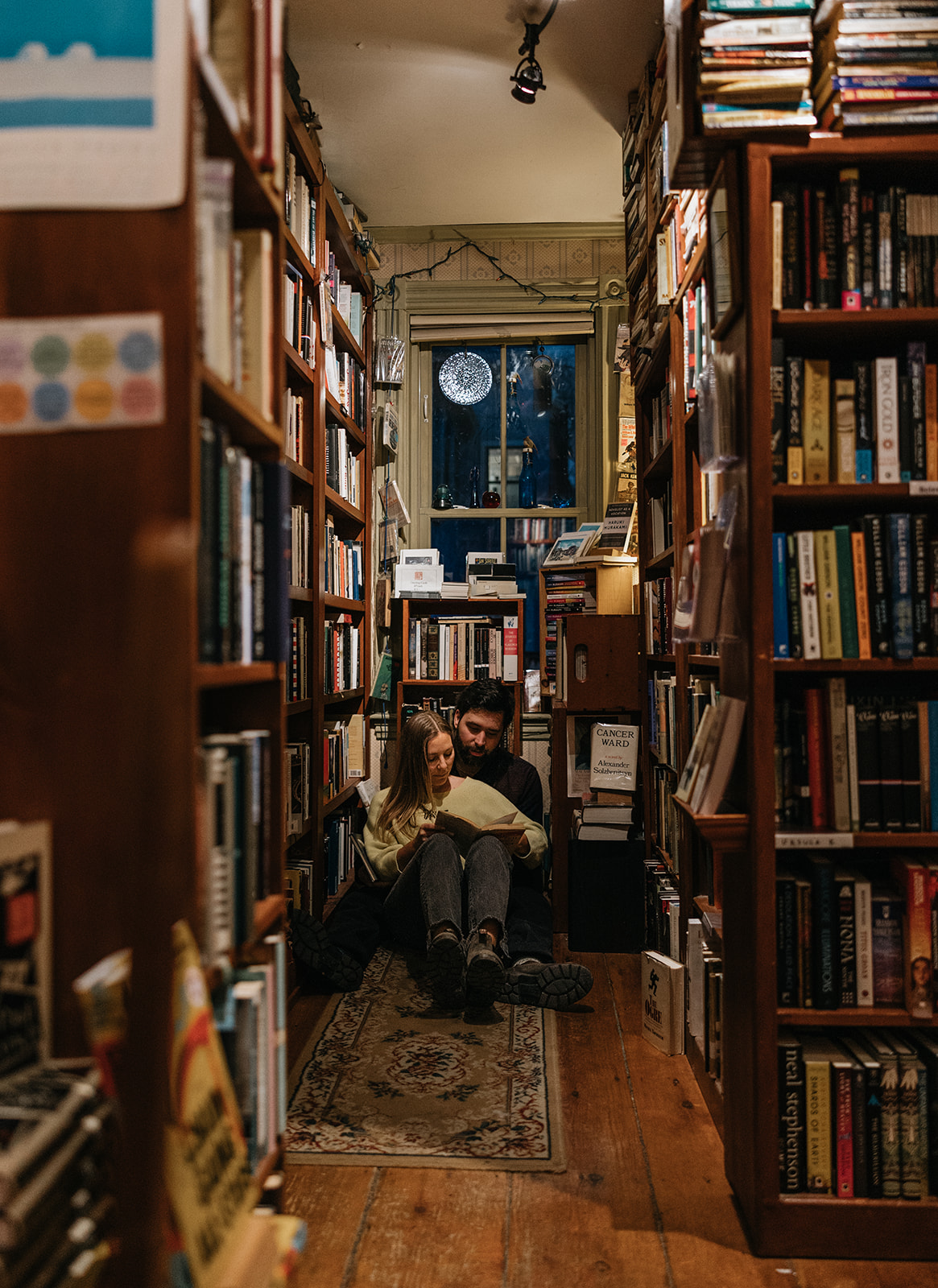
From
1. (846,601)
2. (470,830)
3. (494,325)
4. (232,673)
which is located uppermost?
(494,325)

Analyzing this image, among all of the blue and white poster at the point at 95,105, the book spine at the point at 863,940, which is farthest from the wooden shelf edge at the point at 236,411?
the book spine at the point at 863,940

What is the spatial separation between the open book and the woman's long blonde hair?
196 millimetres

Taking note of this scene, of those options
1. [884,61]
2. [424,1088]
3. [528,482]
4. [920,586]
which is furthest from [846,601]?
[528,482]

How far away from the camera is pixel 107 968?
880 mm

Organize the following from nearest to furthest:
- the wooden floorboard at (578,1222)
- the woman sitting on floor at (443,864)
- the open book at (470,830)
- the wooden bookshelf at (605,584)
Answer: the wooden floorboard at (578,1222) < the woman sitting on floor at (443,864) < the open book at (470,830) < the wooden bookshelf at (605,584)

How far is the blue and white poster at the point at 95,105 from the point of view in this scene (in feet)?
2.98

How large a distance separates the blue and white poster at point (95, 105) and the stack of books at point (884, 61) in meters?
1.19

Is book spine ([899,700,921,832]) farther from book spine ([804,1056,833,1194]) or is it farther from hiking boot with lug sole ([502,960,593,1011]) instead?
hiking boot with lug sole ([502,960,593,1011])

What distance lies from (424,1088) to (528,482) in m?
3.03

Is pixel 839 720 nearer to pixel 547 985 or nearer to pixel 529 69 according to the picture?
pixel 547 985

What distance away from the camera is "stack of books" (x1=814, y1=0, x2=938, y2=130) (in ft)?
5.05

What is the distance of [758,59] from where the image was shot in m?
1.56

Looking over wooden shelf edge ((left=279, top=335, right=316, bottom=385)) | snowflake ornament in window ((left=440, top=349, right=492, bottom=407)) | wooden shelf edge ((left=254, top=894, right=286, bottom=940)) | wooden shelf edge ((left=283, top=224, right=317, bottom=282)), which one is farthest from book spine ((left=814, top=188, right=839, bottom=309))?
snowflake ornament in window ((left=440, top=349, right=492, bottom=407))

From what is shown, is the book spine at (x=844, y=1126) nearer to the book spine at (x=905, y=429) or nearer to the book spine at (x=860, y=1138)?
the book spine at (x=860, y=1138)
